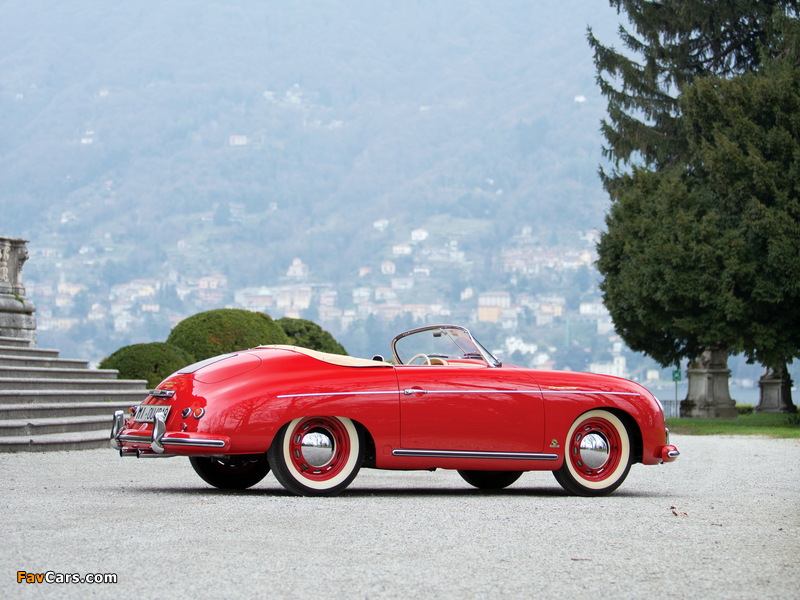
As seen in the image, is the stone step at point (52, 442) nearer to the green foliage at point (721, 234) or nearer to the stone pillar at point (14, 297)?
the stone pillar at point (14, 297)

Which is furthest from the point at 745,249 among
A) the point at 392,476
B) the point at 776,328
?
the point at 392,476

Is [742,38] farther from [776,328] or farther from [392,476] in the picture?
[392,476]

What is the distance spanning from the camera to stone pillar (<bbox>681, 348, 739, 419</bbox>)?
41.7 metres

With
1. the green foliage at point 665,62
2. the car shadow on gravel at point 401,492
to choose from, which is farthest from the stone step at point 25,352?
the green foliage at point 665,62

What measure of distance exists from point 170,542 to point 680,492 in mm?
5620

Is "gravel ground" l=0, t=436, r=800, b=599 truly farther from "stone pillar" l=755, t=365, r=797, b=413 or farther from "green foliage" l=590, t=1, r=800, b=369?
"stone pillar" l=755, t=365, r=797, b=413

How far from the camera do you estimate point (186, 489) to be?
10.2m

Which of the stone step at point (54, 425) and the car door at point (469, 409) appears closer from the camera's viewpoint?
the car door at point (469, 409)

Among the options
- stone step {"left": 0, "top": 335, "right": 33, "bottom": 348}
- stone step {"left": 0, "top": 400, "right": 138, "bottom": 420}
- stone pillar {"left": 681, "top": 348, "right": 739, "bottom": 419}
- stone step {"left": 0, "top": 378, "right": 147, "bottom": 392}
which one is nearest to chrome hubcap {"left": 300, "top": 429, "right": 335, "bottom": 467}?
stone step {"left": 0, "top": 400, "right": 138, "bottom": 420}

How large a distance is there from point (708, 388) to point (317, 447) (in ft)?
115

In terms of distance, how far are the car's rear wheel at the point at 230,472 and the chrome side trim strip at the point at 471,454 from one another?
4.84 feet

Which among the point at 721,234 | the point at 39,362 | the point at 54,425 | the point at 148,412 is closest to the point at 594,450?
the point at 148,412

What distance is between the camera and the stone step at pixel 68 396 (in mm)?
17031

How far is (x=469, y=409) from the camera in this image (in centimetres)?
963
